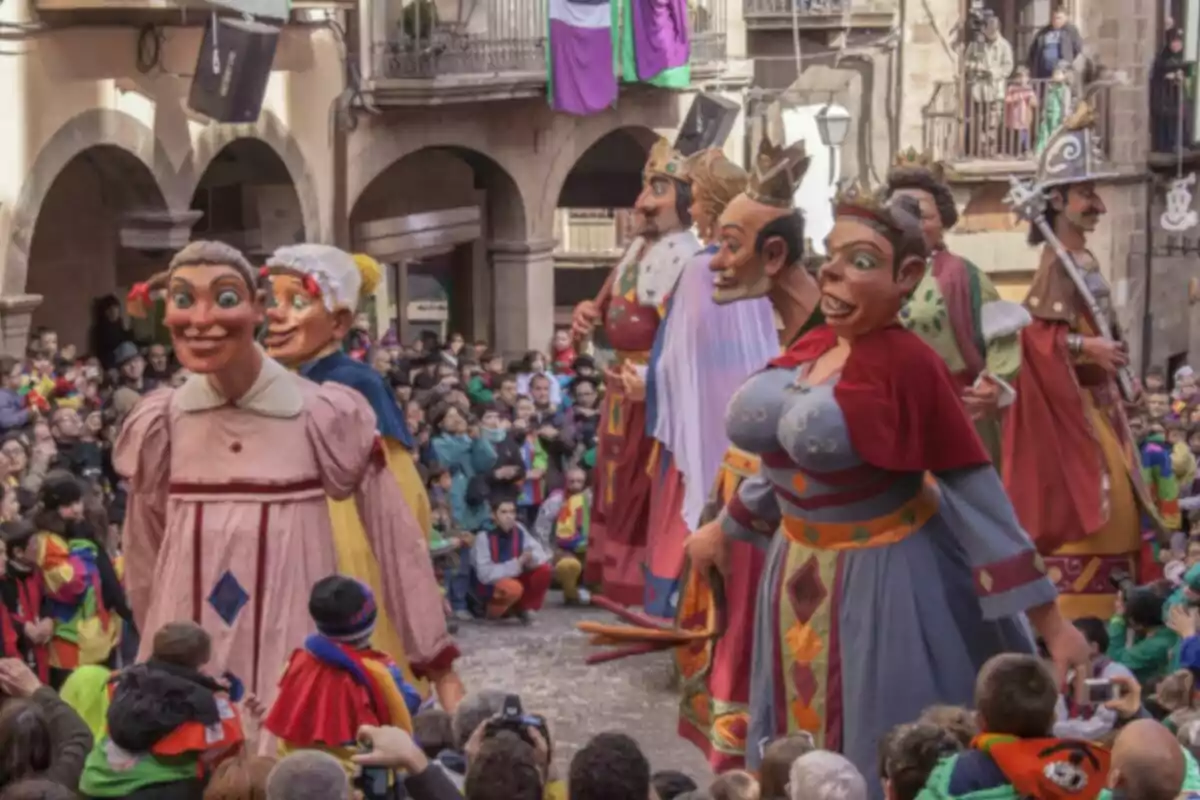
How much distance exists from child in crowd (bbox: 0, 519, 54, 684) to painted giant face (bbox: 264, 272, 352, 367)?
2077mm

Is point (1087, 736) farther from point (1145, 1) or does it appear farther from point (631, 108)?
point (1145, 1)

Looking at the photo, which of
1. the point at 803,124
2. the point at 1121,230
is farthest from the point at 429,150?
the point at 1121,230

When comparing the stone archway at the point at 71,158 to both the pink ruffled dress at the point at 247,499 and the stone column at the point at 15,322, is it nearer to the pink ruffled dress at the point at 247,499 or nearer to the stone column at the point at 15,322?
the stone column at the point at 15,322

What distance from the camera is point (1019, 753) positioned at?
6281 millimetres

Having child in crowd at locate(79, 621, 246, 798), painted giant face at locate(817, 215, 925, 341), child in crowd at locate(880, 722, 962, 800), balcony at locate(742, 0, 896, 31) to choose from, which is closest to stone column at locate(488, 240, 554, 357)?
balcony at locate(742, 0, 896, 31)

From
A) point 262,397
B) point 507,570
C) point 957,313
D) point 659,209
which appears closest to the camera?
point 262,397

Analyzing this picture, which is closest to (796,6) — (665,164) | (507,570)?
(507,570)

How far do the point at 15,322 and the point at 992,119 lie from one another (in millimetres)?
13278

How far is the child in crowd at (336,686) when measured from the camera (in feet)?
24.0

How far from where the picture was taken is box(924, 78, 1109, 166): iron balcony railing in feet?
89.6

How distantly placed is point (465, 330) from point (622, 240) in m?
8.17

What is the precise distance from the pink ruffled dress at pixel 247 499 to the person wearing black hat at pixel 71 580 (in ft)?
9.39

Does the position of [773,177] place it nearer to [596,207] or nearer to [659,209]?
[659,209]

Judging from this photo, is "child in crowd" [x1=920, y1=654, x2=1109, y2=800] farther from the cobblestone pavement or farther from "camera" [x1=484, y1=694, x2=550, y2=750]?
the cobblestone pavement
